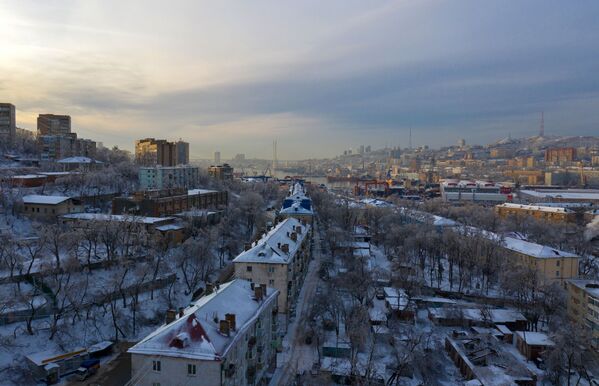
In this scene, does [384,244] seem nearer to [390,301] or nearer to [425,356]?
[390,301]

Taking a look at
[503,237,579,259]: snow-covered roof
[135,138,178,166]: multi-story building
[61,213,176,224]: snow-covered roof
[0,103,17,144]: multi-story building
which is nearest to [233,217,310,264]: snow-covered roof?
[61,213,176,224]: snow-covered roof

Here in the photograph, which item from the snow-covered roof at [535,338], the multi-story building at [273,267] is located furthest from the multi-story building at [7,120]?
the snow-covered roof at [535,338]

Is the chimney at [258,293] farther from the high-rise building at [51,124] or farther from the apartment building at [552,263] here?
the high-rise building at [51,124]

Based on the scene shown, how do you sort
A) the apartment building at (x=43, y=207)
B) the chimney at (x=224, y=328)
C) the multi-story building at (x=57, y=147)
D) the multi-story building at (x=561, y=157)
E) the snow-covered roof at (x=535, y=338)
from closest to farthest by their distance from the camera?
the chimney at (x=224, y=328) → the snow-covered roof at (x=535, y=338) → the apartment building at (x=43, y=207) → the multi-story building at (x=57, y=147) → the multi-story building at (x=561, y=157)

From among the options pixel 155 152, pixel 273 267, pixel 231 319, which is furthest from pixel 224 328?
pixel 155 152

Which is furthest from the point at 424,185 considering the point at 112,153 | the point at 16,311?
the point at 16,311

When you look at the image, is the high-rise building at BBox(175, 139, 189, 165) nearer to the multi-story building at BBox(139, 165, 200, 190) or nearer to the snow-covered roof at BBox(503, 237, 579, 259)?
the multi-story building at BBox(139, 165, 200, 190)

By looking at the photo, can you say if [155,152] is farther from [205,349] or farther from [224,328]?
[205,349]
